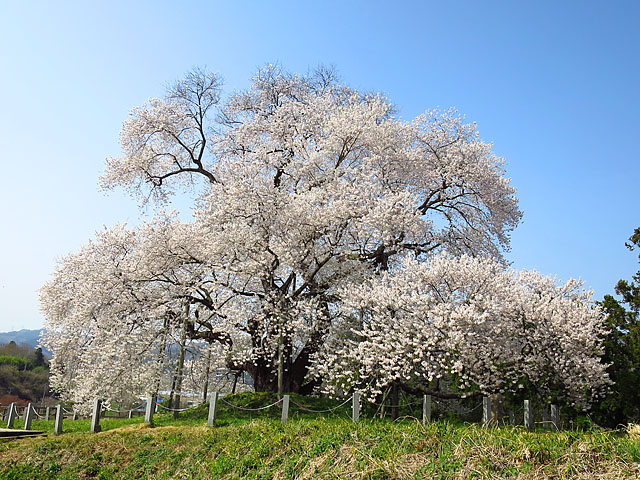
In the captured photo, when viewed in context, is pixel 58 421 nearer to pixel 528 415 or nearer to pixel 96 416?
pixel 96 416

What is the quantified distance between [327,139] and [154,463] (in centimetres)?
1322

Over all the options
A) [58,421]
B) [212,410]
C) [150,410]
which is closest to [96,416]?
[58,421]

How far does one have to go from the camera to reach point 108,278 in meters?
18.7

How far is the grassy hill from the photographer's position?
5.74 meters

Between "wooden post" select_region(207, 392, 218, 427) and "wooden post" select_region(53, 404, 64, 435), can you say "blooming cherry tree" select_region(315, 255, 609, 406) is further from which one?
"wooden post" select_region(53, 404, 64, 435)

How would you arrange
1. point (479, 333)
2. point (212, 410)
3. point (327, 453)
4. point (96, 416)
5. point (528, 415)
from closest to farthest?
1. point (327, 453)
2. point (212, 410)
3. point (528, 415)
4. point (96, 416)
5. point (479, 333)

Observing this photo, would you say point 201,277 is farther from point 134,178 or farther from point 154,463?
point 154,463

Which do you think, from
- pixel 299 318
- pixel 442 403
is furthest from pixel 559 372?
pixel 299 318

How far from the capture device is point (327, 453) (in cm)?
740

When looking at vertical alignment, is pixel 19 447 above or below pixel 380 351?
below

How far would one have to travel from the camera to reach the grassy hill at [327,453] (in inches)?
226

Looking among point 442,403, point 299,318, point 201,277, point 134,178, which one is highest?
point 134,178

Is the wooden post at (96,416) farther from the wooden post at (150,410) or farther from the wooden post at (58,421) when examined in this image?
the wooden post at (150,410)

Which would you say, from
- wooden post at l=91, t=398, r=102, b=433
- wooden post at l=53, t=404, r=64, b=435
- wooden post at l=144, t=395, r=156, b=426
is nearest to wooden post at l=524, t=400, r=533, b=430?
wooden post at l=144, t=395, r=156, b=426
